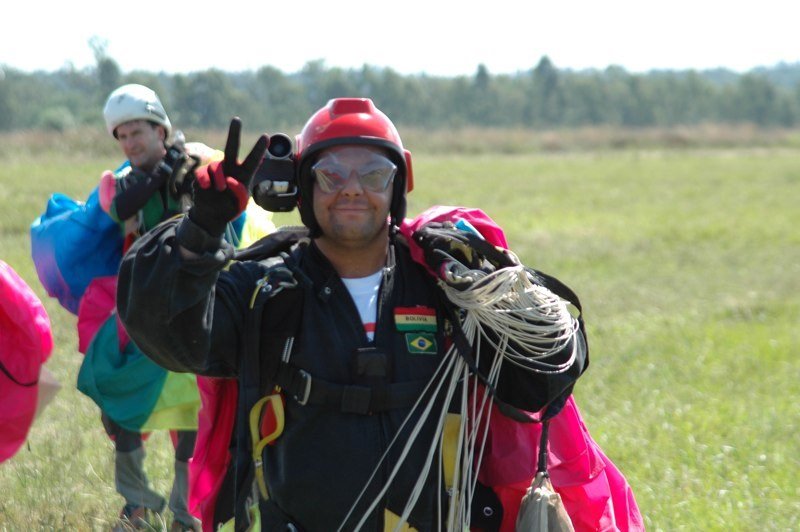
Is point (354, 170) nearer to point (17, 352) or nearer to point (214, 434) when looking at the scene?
point (214, 434)

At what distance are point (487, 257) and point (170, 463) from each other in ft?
9.91

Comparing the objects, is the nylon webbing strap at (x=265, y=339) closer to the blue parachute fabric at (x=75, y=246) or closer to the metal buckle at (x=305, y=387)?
the metal buckle at (x=305, y=387)

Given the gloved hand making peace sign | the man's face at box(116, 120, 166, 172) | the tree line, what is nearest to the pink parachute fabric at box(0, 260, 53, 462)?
the man's face at box(116, 120, 166, 172)

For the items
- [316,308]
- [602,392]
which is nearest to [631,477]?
[602,392]

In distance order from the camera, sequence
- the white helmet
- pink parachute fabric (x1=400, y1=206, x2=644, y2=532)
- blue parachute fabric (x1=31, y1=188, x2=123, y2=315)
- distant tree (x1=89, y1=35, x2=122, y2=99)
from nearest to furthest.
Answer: pink parachute fabric (x1=400, y1=206, x2=644, y2=532)
the white helmet
blue parachute fabric (x1=31, y1=188, x2=123, y2=315)
distant tree (x1=89, y1=35, x2=122, y2=99)

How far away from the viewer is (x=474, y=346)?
3090 millimetres

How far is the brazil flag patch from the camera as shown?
9.95 feet

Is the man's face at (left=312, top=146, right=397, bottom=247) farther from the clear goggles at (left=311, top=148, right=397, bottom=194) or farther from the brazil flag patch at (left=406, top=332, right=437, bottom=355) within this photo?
the brazil flag patch at (left=406, top=332, right=437, bottom=355)

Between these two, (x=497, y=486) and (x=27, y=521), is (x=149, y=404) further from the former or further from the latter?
(x=497, y=486)

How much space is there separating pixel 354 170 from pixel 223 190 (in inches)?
21.6

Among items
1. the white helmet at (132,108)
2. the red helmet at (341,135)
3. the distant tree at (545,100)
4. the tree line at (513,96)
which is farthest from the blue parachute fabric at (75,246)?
the distant tree at (545,100)

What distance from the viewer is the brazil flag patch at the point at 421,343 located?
3033 millimetres

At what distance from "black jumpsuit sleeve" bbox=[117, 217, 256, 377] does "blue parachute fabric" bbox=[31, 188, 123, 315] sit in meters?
2.04

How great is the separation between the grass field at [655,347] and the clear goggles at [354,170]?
7.32 ft
